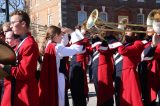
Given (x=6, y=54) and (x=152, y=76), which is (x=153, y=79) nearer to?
(x=152, y=76)

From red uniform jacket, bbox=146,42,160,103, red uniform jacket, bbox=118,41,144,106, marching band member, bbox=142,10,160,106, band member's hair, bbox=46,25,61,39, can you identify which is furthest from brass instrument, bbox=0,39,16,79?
red uniform jacket, bbox=146,42,160,103

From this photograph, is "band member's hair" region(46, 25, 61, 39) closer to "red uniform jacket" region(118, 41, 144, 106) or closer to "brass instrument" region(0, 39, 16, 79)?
"red uniform jacket" region(118, 41, 144, 106)

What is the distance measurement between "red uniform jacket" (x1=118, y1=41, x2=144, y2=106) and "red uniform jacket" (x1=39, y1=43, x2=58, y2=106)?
4.48 ft

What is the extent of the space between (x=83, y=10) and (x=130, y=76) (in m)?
34.5

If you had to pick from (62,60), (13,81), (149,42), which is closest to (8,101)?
(13,81)

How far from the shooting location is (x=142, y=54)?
7.32 m

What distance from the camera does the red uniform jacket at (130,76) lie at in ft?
23.0

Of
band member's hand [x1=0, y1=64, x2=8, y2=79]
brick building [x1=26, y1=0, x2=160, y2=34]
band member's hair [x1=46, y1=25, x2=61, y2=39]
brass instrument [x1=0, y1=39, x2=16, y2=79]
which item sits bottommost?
band member's hand [x1=0, y1=64, x2=8, y2=79]

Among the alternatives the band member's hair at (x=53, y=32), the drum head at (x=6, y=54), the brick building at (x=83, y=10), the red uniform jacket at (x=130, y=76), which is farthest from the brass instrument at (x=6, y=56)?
the brick building at (x=83, y=10)

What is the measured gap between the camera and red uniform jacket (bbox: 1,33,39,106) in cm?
521

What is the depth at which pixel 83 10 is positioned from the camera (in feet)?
136

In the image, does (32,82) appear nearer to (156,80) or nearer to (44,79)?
(44,79)

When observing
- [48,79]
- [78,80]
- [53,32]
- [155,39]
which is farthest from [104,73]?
[48,79]

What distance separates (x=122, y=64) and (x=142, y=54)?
382 millimetres
